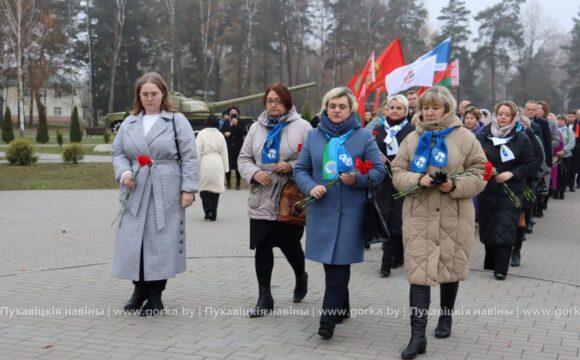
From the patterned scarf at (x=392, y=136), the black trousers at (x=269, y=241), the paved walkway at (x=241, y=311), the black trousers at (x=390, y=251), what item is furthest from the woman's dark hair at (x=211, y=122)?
the black trousers at (x=269, y=241)

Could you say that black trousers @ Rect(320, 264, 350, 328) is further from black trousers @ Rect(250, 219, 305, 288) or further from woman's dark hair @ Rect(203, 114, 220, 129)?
woman's dark hair @ Rect(203, 114, 220, 129)

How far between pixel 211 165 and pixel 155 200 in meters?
5.95

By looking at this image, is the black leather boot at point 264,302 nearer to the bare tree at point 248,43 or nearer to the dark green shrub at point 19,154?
the dark green shrub at point 19,154

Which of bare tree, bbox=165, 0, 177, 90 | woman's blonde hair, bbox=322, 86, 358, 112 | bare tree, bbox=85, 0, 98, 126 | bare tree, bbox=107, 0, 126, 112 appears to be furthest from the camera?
bare tree, bbox=85, 0, 98, 126

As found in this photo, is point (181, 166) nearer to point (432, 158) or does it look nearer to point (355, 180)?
point (355, 180)

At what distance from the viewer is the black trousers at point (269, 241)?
219 inches

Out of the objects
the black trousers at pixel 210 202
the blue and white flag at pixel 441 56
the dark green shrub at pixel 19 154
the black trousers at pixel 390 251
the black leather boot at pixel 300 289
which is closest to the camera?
the black leather boot at pixel 300 289

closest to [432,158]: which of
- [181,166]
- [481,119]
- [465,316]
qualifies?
[465,316]

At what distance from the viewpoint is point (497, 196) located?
23.5 ft

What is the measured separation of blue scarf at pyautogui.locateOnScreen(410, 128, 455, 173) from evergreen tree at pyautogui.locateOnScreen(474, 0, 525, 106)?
5879 cm

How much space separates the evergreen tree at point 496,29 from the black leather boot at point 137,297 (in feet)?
193

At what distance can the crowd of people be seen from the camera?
15.9 feet

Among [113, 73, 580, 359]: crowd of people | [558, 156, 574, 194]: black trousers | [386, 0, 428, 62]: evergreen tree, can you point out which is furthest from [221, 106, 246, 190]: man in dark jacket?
[386, 0, 428, 62]: evergreen tree

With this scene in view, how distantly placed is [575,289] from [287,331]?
3182 mm
